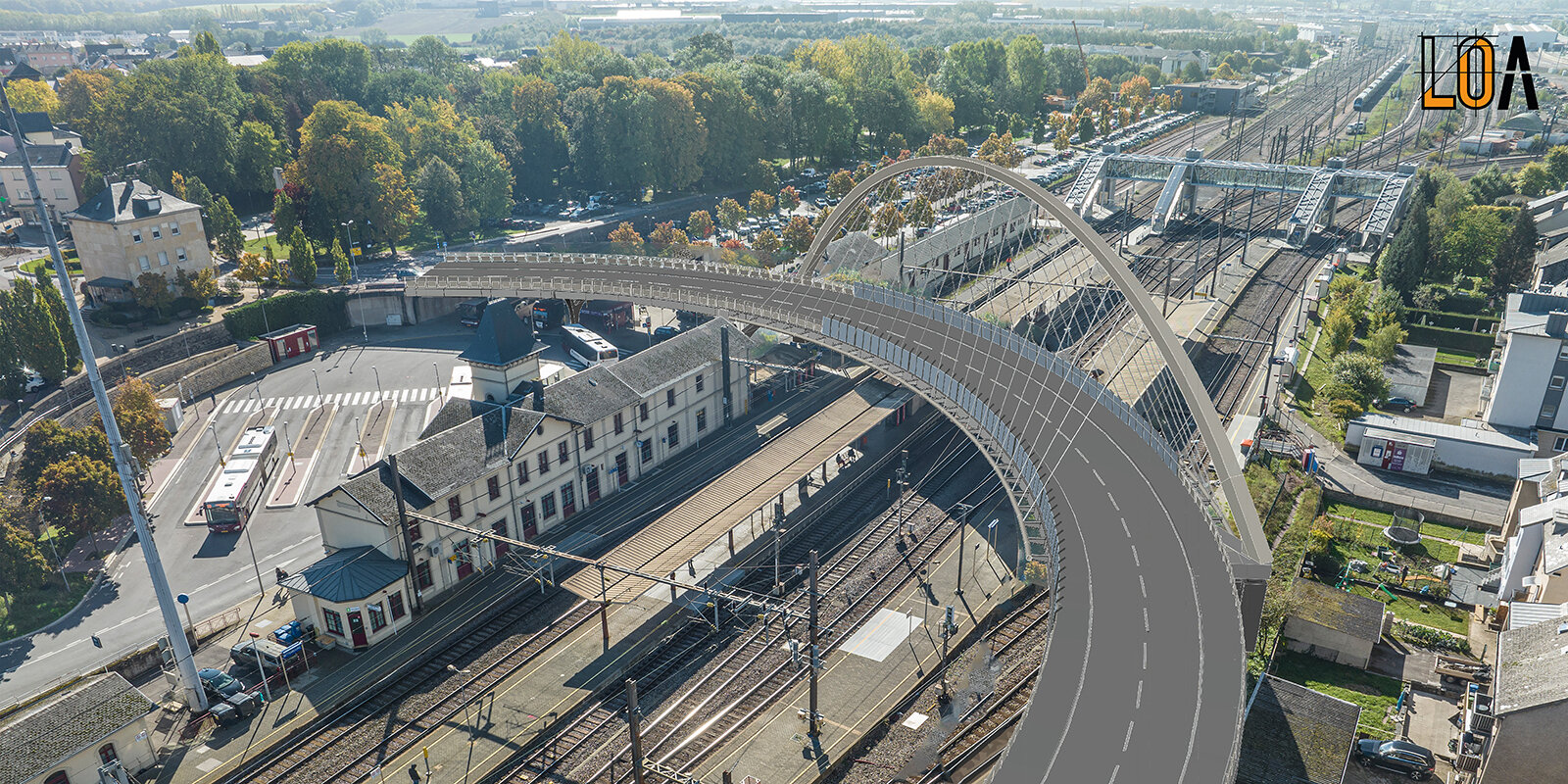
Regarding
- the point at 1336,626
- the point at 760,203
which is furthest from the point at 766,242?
the point at 1336,626

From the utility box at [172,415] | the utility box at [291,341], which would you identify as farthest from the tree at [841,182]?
the utility box at [172,415]

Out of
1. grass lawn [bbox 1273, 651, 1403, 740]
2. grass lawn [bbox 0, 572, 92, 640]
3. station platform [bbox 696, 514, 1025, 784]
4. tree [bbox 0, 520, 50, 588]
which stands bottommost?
grass lawn [bbox 1273, 651, 1403, 740]

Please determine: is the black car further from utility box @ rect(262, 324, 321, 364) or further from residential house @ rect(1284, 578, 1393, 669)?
utility box @ rect(262, 324, 321, 364)

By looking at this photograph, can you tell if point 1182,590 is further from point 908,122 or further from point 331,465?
point 908,122

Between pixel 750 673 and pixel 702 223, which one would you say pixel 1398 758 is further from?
pixel 702 223

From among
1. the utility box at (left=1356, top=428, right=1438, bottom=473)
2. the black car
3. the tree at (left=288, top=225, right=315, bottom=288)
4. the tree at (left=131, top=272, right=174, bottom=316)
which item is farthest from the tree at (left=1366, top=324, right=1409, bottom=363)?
the tree at (left=131, top=272, right=174, bottom=316)

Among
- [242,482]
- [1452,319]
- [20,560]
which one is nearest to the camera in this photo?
[20,560]

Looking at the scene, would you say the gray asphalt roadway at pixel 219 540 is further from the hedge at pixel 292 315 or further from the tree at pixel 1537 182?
the tree at pixel 1537 182
